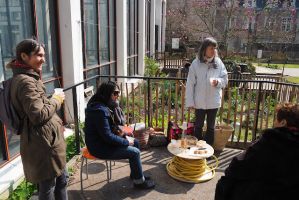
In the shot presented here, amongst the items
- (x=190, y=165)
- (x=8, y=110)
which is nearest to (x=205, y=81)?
(x=190, y=165)

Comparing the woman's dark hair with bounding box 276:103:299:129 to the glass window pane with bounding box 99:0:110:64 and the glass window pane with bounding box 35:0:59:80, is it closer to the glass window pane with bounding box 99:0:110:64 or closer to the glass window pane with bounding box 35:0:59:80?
the glass window pane with bounding box 35:0:59:80

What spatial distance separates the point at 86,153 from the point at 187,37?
20.2 meters

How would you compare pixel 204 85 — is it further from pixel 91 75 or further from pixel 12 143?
pixel 91 75

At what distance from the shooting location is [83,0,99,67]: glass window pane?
576 cm

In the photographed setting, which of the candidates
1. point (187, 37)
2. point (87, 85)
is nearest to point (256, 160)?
point (87, 85)

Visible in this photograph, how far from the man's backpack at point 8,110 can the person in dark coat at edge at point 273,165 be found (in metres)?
1.53

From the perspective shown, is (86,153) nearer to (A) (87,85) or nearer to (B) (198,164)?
(B) (198,164)

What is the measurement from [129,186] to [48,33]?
2.68 metres

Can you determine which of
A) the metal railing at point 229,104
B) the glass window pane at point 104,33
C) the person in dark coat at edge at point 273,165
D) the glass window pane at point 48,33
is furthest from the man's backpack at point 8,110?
the glass window pane at point 104,33

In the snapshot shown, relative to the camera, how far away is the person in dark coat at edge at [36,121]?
1.89m

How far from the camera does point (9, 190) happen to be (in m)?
2.84

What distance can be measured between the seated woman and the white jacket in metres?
1.27

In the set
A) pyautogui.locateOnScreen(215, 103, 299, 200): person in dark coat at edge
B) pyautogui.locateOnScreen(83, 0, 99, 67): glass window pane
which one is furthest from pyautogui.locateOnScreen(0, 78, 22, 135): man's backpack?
pyautogui.locateOnScreen(83, 0, 99, 67): glass window pane

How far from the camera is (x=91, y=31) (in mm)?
6043
